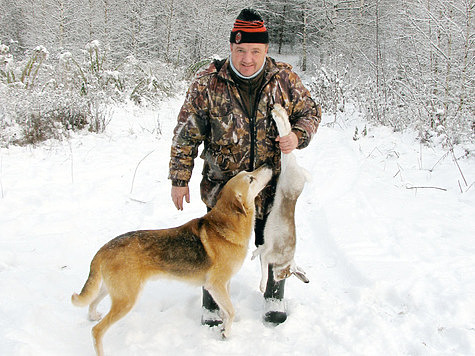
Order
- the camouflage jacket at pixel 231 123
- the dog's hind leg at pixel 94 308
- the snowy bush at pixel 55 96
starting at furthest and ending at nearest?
1. the snowy bush at pixel 55 96
2. the dog's hind leg at pixel 94 308
3. the camouflage jacket at pixel 231 123

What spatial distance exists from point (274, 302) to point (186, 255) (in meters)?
0.92

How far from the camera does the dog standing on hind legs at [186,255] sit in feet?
8.32

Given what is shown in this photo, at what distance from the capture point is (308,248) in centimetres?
423

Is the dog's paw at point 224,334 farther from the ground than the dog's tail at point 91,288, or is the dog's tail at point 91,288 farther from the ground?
the dog's tail at point 91,288

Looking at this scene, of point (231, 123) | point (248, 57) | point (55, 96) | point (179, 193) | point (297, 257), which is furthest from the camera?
point (55, 96)

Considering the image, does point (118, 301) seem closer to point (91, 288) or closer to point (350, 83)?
point (91, 288)

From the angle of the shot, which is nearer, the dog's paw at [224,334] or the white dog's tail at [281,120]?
the white dog's tail at [281,120]

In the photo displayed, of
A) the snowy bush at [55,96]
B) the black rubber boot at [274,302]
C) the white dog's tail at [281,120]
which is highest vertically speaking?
the white dog's tail at [281,120]

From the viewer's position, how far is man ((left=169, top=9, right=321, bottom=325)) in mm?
2662

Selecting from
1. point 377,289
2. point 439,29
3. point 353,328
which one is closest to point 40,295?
point 353,328

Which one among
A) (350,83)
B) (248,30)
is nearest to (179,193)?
(248,30)

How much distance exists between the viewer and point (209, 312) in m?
3.07

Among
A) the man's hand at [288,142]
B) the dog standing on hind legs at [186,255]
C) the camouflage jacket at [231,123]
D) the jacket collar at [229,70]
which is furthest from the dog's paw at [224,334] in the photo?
the jacket collar at [229,70]

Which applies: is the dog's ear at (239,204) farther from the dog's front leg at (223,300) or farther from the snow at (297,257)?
the snow at (297,257)
